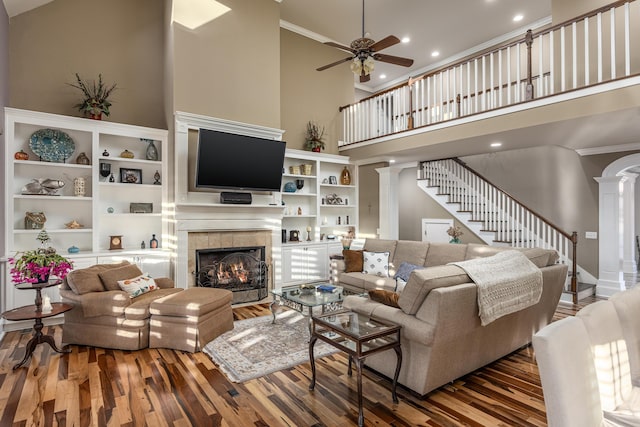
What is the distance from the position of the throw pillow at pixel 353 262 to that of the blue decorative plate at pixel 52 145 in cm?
427

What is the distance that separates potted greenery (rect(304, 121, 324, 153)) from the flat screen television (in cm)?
140

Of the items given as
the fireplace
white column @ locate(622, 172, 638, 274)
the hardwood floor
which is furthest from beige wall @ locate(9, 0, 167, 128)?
white column @ locate(622, 172, 638, 274)

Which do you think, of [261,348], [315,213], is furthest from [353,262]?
[261,348]

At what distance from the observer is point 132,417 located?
2389mm

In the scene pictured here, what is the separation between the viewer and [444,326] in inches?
96.5

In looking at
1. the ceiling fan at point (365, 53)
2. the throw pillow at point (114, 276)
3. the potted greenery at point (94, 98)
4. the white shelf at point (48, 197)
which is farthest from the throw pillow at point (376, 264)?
the potted greenery at point (94, 98)

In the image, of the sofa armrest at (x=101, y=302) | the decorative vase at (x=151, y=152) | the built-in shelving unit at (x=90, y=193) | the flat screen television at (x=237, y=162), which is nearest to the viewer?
the sofa armrest at (x=101, y=302)

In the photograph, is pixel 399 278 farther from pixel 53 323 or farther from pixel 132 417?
pixel 53 323

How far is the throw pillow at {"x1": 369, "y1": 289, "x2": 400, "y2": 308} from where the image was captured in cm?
281

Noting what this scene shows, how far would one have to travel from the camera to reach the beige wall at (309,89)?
688cm

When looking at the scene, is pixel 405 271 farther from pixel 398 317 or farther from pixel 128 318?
pixel 128 318

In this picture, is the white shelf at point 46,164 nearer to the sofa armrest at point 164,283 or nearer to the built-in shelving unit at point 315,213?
the sofa armrest at point 164,283

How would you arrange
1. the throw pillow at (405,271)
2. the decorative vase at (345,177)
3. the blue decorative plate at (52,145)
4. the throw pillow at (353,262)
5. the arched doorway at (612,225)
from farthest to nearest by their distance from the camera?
the decorative vase at (345,177), the arched doorway at (612,225), the throw pillow at (353,262), the throw pillow at (405,271), the blue decorative plate at (52,145)

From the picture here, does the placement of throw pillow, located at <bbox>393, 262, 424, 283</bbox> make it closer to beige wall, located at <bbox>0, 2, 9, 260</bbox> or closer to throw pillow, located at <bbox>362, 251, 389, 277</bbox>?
throw pillow, located at <bbox>362, 251, 389, 277</bbox>
